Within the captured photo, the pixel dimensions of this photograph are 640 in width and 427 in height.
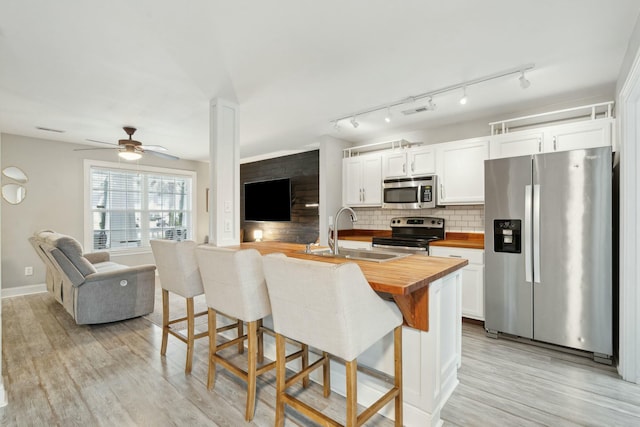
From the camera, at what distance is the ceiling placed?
6.03ft

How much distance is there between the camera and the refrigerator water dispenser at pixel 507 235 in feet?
9.45

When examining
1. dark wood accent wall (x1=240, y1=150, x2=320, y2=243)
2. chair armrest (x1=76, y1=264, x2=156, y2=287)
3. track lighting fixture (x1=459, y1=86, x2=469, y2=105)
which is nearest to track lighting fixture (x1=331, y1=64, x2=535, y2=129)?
track lighting fixture (x1=459, y1=86, x2=469, y2=105)

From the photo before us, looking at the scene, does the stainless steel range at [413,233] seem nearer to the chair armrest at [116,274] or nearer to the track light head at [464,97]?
the track light head at [464,97]

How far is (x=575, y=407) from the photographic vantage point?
192 centimetres

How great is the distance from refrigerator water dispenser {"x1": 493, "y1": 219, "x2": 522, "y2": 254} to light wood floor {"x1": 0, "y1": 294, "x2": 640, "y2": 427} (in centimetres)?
89

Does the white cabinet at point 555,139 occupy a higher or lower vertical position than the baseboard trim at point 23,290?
higher

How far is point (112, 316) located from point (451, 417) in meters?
3.53

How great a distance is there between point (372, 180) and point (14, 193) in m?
5.34

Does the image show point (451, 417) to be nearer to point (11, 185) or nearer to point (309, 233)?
point (309, 233)

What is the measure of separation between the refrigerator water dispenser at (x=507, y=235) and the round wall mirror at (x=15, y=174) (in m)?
6.49

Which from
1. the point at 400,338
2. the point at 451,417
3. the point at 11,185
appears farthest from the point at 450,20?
the point at 11,185

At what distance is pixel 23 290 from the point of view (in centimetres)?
469

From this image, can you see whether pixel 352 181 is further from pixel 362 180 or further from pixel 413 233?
pixel 413 233

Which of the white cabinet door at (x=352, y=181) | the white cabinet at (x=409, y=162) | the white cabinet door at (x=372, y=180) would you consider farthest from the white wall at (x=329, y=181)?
the white cabinet at (x=409, y=162)
